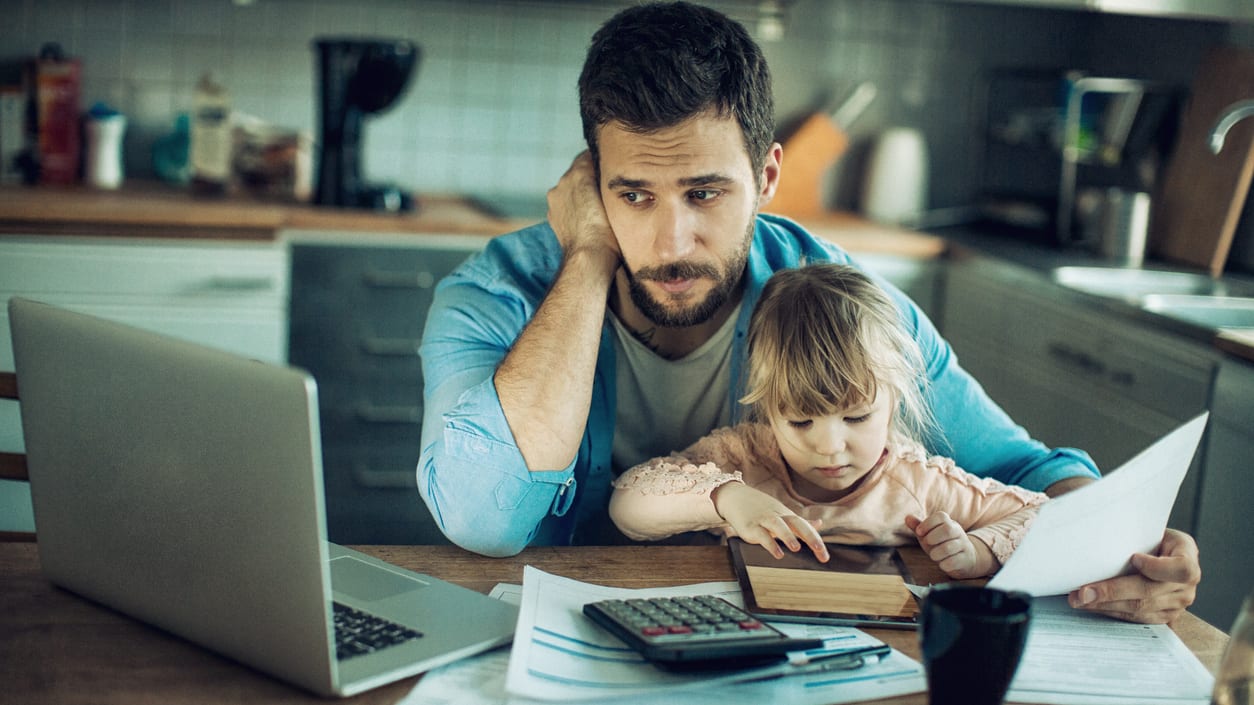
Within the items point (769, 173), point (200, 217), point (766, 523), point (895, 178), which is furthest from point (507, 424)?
point (895, 178)

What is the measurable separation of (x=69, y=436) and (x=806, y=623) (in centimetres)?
64

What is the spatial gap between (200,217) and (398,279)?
1.51ft

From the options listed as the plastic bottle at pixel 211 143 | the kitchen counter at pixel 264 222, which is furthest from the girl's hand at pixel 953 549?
the plastic bottle at pixel 211 143

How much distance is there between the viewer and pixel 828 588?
1179 mm

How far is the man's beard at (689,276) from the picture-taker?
1629mm

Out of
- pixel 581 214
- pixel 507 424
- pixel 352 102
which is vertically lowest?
pixel 507 424

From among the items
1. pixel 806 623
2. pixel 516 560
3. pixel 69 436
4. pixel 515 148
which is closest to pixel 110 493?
pixel 69 436

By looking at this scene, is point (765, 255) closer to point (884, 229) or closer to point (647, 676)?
point (647, 676)

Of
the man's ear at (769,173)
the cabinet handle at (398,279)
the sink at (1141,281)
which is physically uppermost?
the man's ear at (769,173)

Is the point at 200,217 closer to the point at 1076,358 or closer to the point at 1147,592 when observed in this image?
the point at 1076,358

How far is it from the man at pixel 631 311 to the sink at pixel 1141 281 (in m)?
1.31

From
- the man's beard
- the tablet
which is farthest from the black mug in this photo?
the man's beard

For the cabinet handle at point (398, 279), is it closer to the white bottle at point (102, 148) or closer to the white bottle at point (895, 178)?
the white bottle at point (102, 148)

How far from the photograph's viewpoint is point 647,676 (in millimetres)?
986
